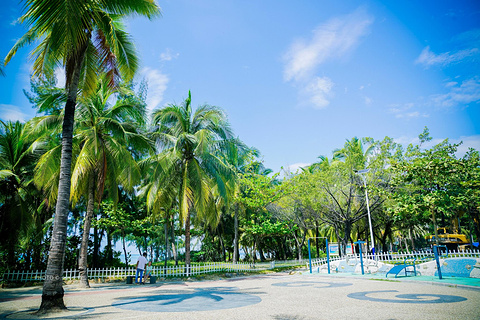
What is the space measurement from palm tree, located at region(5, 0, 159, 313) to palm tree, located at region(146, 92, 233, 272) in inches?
269

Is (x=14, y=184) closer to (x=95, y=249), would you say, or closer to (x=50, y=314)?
(x=95, y=249)

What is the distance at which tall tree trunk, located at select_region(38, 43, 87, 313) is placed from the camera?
672cm

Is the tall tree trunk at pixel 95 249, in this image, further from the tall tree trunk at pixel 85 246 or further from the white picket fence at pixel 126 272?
the tall tree trunk at pixel 85 246

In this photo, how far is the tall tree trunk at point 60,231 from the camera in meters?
6.72

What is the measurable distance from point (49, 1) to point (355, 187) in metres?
21.4

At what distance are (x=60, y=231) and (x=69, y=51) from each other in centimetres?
480

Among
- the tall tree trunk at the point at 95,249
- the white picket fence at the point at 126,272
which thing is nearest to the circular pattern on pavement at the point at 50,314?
the white picket fence at the point at 126,272

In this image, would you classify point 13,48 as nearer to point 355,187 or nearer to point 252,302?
point 252,302

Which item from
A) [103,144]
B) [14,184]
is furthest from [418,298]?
[14,184]

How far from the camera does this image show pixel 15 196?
49.6 ft

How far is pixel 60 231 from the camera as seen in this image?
7289 millimetres

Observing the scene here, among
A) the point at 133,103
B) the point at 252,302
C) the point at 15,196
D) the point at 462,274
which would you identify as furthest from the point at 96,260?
the point at 462,274

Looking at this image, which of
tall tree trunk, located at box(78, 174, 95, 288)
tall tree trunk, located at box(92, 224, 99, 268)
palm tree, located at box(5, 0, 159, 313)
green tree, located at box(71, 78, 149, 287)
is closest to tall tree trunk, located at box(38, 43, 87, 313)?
palm tree, located at box(5, 0, 159, 313)

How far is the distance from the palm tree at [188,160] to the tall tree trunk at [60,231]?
8132 millimetres
